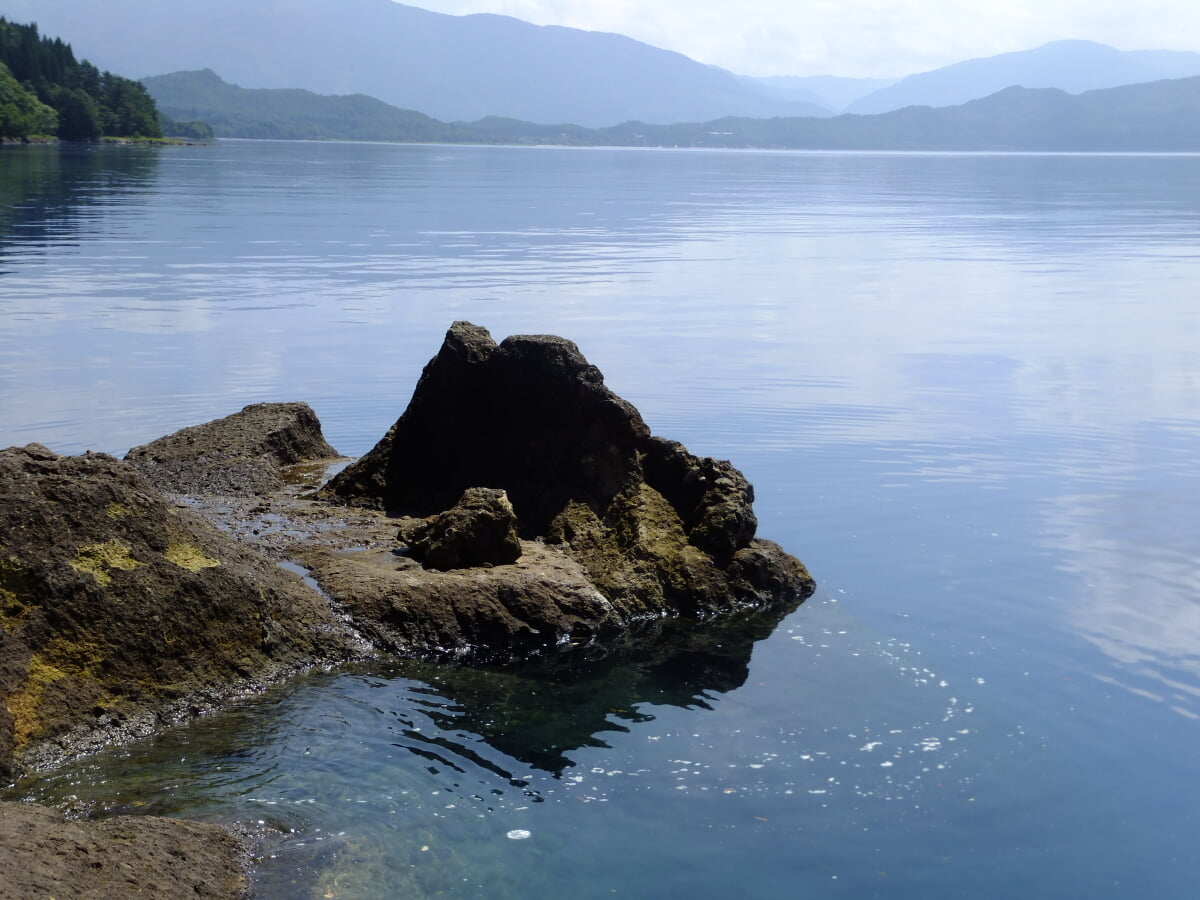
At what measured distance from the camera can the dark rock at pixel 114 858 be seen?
5777 millimetres

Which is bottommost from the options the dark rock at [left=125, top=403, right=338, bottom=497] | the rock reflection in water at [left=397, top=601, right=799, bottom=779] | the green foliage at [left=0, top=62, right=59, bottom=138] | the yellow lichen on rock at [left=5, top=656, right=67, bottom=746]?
the rock reflection in water at [left=397, top=601, right=799, bottom=779]

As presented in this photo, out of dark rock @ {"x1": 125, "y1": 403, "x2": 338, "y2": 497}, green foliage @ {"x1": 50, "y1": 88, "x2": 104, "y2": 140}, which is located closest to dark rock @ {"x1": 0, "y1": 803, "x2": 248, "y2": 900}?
dark rock @ {"x1": 125, "y1": 403, "x2": 338, "y2": 497}

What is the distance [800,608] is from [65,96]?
163960 mm

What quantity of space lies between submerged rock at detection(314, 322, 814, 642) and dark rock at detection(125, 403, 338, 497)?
1101mm

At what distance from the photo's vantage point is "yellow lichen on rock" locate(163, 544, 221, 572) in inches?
367

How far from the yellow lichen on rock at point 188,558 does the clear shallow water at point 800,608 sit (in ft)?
3.76

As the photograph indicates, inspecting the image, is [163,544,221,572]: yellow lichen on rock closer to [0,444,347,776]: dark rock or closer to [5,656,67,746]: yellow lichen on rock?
[0,444,347,776]: dark rock

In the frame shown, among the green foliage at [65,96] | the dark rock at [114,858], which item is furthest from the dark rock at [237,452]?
the green foliage at [65,96]

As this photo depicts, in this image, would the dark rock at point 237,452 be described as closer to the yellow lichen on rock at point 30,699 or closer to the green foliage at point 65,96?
the yellow lichen on rock at point 30,699

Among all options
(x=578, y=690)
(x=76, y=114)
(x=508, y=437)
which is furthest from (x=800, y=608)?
(x=76, y=114)

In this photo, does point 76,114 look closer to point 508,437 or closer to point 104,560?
point 508,437

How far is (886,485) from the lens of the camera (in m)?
15.6

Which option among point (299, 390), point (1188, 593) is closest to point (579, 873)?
→ point (1188, 593)

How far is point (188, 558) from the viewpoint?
9.41 metres
